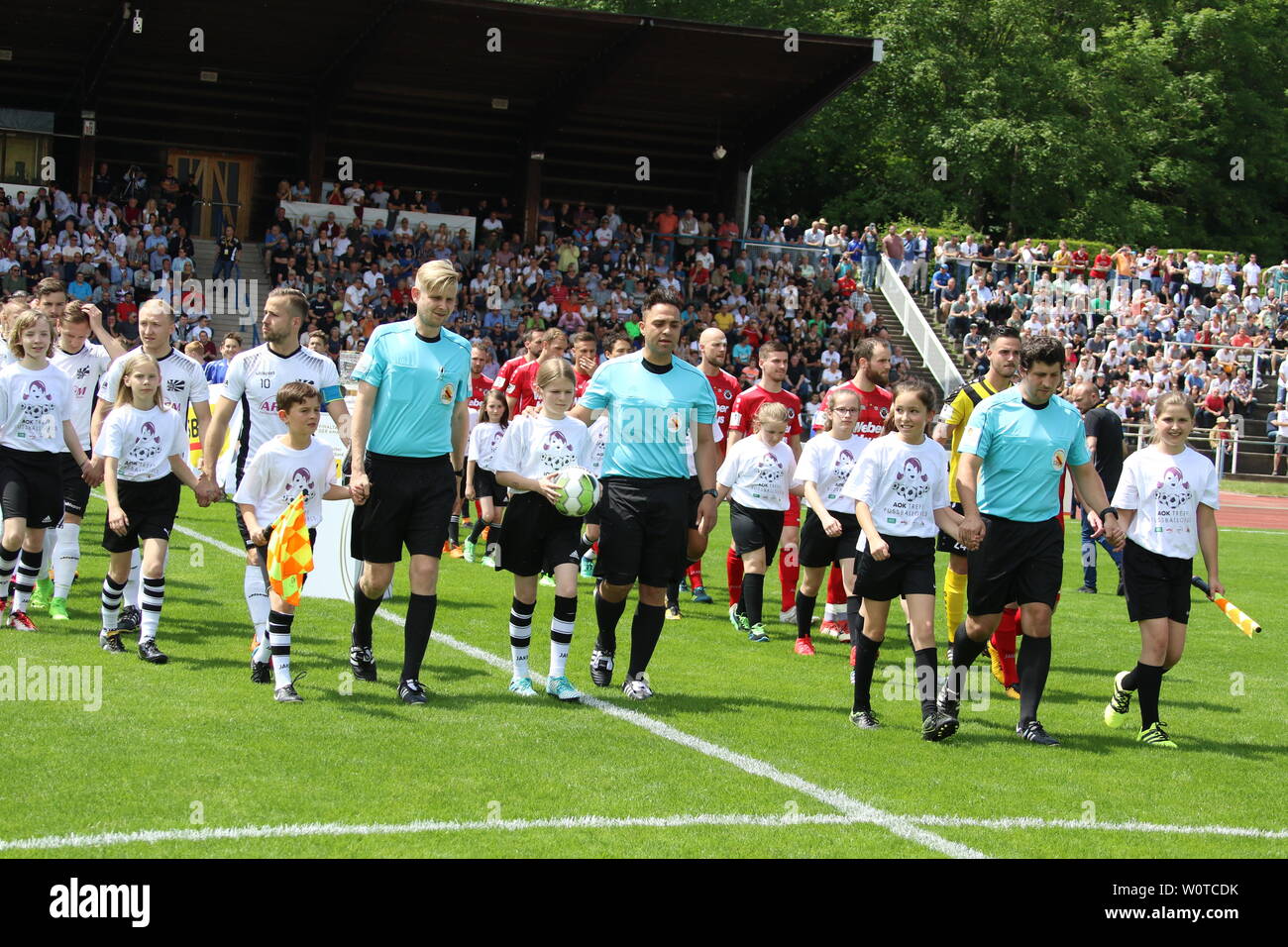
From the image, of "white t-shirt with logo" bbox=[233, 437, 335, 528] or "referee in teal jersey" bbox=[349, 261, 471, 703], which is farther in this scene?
"white t-shirt with logo" bbox=[233, 437, 335, 528]

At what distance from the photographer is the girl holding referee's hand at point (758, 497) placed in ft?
36.6

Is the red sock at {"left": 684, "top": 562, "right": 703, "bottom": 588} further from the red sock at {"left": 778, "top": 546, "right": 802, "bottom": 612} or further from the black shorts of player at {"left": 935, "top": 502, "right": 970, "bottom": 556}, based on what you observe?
the black shorts of player at {"left": 935, "top": 502, "right": 970, "bottom": 556}

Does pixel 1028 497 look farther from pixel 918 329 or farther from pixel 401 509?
pixel 918 329

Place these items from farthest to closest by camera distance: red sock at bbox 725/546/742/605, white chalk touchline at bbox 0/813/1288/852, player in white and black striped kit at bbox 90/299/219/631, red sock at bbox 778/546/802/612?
red sock at bbox 778/546/802/612 → red sock at bbox 725/546/742/605 → player in white and black striped kit at bbox 90/299/219/631 → white chalk touchline at bbox 0/813/1288/852

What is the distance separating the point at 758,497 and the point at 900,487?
3277 millimetres

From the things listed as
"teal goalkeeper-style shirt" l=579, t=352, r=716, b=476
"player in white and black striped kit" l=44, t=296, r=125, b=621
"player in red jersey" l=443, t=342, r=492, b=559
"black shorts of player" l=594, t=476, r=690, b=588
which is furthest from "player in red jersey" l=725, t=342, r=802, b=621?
"player in white and black striped kit" l=44, t=296, r=125, b=621

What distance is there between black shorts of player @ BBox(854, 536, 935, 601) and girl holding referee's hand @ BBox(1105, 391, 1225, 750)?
1151 mm

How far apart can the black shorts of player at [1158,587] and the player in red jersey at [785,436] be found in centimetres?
369

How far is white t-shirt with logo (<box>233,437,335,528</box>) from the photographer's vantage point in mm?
8234

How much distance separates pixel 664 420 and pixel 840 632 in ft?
12.0

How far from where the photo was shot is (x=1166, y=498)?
811 cm

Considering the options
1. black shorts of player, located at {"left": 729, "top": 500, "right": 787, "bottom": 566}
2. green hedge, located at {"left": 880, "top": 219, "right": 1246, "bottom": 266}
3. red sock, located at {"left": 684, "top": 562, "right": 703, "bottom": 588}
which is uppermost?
green hedge, located at {"left": 880, "top": 219, "right": 1246, "bottom": 266}

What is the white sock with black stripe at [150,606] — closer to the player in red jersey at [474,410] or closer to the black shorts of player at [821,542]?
the black shorts of player at [821,542]

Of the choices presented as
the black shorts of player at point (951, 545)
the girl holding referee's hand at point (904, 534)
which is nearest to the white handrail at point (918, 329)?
the black shorts of player at point (951, 545)
